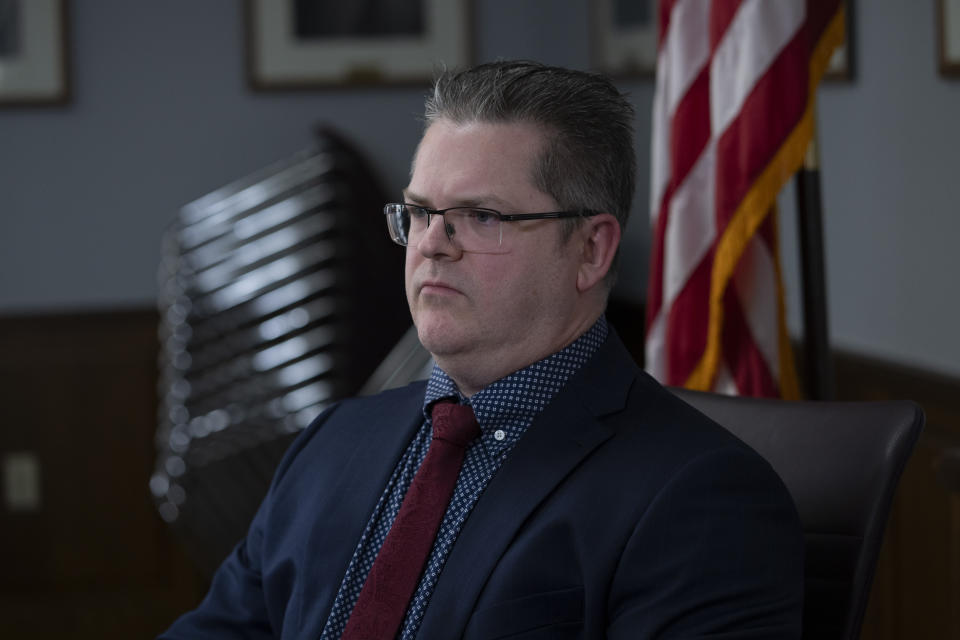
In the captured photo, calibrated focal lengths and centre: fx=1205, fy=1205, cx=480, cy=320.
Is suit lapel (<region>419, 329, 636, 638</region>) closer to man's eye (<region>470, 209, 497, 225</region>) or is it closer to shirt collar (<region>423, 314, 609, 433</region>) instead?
shirt collar (<region>423, 314, 609, 433</region>)

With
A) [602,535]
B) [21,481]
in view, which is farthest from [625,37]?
[602,535]

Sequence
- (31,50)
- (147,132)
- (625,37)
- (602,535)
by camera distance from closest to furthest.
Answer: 1. (602,535)
2. (625,37)
3. (31,50)
4. (147,132)

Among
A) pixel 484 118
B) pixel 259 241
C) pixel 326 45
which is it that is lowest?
pixel 259 241

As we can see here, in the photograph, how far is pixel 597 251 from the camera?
1365mm

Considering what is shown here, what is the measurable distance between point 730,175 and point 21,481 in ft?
9.60

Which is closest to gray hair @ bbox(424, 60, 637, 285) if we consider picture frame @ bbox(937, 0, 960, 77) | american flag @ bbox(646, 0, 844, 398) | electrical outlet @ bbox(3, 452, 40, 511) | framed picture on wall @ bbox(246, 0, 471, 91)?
american flag @ bbox(646, 0, 844, 398)

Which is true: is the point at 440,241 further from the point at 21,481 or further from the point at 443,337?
the point at 21,481

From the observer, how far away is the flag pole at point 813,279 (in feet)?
6.82

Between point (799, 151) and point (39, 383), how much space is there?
9.63ft

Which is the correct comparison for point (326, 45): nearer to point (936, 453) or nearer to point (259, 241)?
point (259, 241)

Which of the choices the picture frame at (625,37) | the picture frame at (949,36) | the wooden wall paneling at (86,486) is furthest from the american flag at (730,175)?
the wooden wall paneling at (86,486)

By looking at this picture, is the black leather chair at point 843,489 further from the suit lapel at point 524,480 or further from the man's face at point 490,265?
the man's face at point 490,265

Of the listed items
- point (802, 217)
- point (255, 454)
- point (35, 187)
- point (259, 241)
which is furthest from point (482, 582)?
point (35, 187)

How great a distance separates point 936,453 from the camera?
2.30 meters
